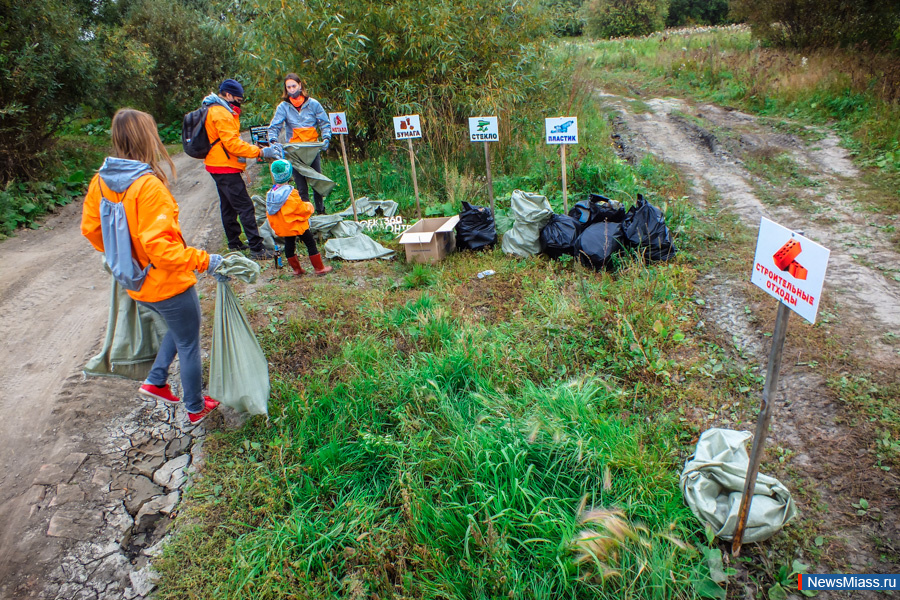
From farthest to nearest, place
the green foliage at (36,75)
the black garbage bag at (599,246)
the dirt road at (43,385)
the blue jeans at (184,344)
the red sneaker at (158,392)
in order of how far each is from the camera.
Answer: the green foliage at (36,75) → the black garbage bag at (599,246) → the red sneaker at (158,392) → the blue jeans at (184,344) → the dirt road at (43,385)

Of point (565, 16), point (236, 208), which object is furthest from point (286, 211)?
point (565, 16)

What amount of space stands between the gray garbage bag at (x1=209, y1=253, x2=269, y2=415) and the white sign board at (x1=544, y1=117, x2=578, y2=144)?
3.64 metres

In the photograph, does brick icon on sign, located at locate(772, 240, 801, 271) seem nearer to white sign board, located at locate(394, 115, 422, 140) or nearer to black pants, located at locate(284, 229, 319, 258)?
black pants, located at locate(284, 229, 319, 258)

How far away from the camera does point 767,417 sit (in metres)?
2.11

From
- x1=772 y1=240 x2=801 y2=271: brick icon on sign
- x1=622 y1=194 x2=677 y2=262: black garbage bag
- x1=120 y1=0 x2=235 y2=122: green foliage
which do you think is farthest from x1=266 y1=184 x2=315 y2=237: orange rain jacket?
x1=120 y1=0 x2=235 y2=122: green foliage

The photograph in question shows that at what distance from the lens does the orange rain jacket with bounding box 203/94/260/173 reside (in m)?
5.26

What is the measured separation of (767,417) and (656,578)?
0.80 metres

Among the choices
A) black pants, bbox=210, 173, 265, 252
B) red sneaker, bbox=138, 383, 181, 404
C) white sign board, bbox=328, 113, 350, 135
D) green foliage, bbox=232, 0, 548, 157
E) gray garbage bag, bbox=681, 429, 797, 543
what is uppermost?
green foliage, bbox=232, 0, 548, 157

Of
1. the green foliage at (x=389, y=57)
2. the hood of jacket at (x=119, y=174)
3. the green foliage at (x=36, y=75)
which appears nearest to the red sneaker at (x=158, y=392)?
the hood of jacket at (x=119, y=174)

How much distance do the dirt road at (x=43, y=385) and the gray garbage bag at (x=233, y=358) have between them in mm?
903

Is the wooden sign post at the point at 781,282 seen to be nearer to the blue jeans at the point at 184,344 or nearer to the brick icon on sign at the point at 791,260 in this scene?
the brick icon on sign at the point at 791,260

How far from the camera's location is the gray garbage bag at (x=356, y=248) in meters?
5.96

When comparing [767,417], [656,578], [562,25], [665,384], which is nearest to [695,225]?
[665,384]

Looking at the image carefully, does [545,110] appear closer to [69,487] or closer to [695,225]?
[695,225]
